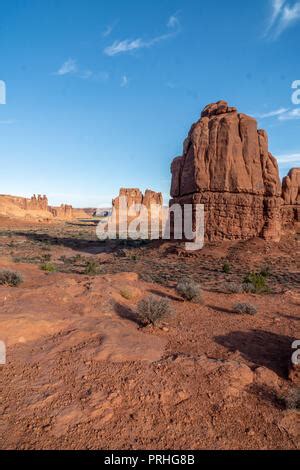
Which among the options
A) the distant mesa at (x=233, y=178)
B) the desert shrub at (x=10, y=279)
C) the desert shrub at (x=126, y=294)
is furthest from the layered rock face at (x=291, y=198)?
the desert shrub at (x=10, y=279)

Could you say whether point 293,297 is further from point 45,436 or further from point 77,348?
point 45,436

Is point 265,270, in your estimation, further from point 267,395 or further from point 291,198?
point 291,198

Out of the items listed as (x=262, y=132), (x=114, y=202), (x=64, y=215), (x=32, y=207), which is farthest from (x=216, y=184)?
(x=64, y=215)

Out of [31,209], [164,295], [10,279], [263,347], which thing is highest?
[31,209]

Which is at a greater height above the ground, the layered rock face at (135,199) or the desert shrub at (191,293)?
the layered rock face at (135,199)

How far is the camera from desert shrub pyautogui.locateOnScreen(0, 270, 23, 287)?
28.8 feet

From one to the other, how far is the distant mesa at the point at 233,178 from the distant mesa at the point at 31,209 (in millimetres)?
62521

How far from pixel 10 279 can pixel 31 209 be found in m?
92.4

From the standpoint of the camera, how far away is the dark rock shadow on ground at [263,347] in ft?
18.4

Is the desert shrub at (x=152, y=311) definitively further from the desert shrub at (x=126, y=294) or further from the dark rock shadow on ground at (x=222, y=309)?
the dark rock shadow on ground at (x=222, y=309)

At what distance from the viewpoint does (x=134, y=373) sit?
4633 mm

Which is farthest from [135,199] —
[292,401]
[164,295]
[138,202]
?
[292,401]

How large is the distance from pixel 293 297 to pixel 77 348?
859 centimetres

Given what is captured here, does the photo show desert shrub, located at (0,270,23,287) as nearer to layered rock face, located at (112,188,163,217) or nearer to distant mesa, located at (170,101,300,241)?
distant mesa, located at (170,101,300,241)
